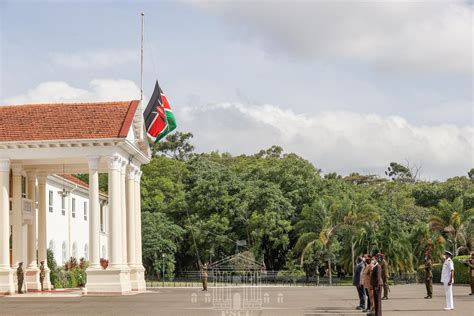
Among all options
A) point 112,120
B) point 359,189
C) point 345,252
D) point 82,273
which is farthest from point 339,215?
point 112,120

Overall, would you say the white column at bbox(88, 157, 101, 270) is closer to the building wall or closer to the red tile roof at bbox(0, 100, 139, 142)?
the red tile roof at bbox(0, 100, 139, 142)

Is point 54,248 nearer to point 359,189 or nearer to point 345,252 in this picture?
point 345,252

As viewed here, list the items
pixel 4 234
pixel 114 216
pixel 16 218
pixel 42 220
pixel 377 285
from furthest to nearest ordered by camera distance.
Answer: pixel 42 220 < pixel 16 218 < pixel 114 216 < pixel 4 234 < pixel 377 285

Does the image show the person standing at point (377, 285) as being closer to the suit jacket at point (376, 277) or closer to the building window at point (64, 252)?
the suit jacket at point (376, 277)

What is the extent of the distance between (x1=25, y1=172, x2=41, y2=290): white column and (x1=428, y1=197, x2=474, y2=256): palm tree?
30.7 m

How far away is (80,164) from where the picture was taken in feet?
134

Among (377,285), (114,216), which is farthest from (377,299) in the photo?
(114,216)

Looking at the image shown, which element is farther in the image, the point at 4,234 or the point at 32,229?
the point at 32,229

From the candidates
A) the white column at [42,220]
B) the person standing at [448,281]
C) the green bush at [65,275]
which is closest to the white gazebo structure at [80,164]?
the white column at [42,220]

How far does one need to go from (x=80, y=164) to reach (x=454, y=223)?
1166 inches

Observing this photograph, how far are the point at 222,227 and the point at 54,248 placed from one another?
16.5m

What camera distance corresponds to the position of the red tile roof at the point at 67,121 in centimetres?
3594

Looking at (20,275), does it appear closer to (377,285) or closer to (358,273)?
(358,273)

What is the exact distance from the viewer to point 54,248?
51562 mm
